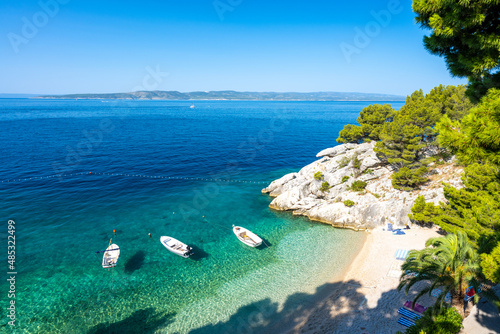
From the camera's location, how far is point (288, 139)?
310 ft

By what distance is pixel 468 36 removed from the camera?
9109 mm

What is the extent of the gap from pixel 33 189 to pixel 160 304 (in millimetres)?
40399

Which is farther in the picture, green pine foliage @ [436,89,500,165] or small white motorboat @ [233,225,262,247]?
small white motorboat @ [233,225,262,247]

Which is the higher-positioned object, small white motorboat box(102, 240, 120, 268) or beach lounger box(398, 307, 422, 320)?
beach lounger box(398, 307, 422, 320)

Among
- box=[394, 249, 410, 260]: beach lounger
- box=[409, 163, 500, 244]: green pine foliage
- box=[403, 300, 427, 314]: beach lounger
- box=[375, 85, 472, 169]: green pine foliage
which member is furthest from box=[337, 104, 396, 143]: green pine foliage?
box=[403, 300, 427, 314]: beach lounger

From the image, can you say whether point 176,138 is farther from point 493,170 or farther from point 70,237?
point 493,170

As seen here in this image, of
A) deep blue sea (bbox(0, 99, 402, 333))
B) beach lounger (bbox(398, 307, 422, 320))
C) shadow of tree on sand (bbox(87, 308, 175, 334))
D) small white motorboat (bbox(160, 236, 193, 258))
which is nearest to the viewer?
beach lounger (bbox(398, 307, 422, 320))

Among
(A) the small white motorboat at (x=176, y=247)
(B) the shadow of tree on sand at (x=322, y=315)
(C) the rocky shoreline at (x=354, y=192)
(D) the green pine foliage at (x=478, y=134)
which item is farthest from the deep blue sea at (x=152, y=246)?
(D) the green pine foliage at (x=478, y=134)

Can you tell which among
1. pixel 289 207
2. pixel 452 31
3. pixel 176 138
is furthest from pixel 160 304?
pixel 176 138

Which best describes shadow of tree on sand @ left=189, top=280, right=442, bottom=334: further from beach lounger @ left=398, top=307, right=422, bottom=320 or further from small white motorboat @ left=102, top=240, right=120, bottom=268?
small white motorboat @ left=102, top=240, right=120, bottom=268

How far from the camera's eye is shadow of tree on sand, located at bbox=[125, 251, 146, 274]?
1088 inches

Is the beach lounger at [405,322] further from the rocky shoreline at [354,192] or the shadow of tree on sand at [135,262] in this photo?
the shadow of tree on sand at [135,262]

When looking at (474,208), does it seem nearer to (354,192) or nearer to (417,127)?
(417,127)

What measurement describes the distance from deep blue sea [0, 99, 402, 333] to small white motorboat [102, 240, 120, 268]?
2.81 feet
